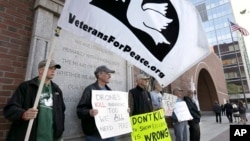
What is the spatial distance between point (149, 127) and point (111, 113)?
65cm

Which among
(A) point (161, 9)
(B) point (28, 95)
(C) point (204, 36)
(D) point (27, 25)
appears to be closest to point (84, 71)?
(D) point (27, 25)

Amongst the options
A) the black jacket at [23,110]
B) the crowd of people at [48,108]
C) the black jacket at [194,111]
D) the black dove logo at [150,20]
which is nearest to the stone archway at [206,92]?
the black jacket at [194,111]

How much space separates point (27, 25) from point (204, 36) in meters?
2.80

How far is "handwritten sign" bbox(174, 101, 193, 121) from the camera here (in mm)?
5230

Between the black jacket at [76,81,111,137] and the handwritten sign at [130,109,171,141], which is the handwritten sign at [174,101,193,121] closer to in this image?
the handwritten sign at [130,109,171,141]

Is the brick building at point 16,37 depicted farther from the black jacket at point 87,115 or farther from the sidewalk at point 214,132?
the sidewalk at point 214,132

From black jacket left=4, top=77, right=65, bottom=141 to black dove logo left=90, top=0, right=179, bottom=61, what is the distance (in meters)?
1.27

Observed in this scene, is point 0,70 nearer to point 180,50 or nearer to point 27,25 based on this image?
point 27,25

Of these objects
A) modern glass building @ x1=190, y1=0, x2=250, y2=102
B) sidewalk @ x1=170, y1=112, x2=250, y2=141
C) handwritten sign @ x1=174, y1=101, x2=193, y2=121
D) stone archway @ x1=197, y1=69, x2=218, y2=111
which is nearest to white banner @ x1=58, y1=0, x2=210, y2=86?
handwritten sign @ x1=174, y1=101, x2=193, y2=121

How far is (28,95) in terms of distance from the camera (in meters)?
2.44

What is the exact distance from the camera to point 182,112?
5.32m

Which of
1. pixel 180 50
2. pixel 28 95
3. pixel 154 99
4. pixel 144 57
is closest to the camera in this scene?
pixel 28 95

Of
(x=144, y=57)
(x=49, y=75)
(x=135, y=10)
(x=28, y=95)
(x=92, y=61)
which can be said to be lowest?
(x=28, y=95)

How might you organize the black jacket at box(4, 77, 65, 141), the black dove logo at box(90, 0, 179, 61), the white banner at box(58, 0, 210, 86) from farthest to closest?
1. the black dove logo at box(90, 0, 179, 61)
2. the white banner at box(58, 0, 210, 86)
3. the black jacket at box(4, 77, 65, 141)
